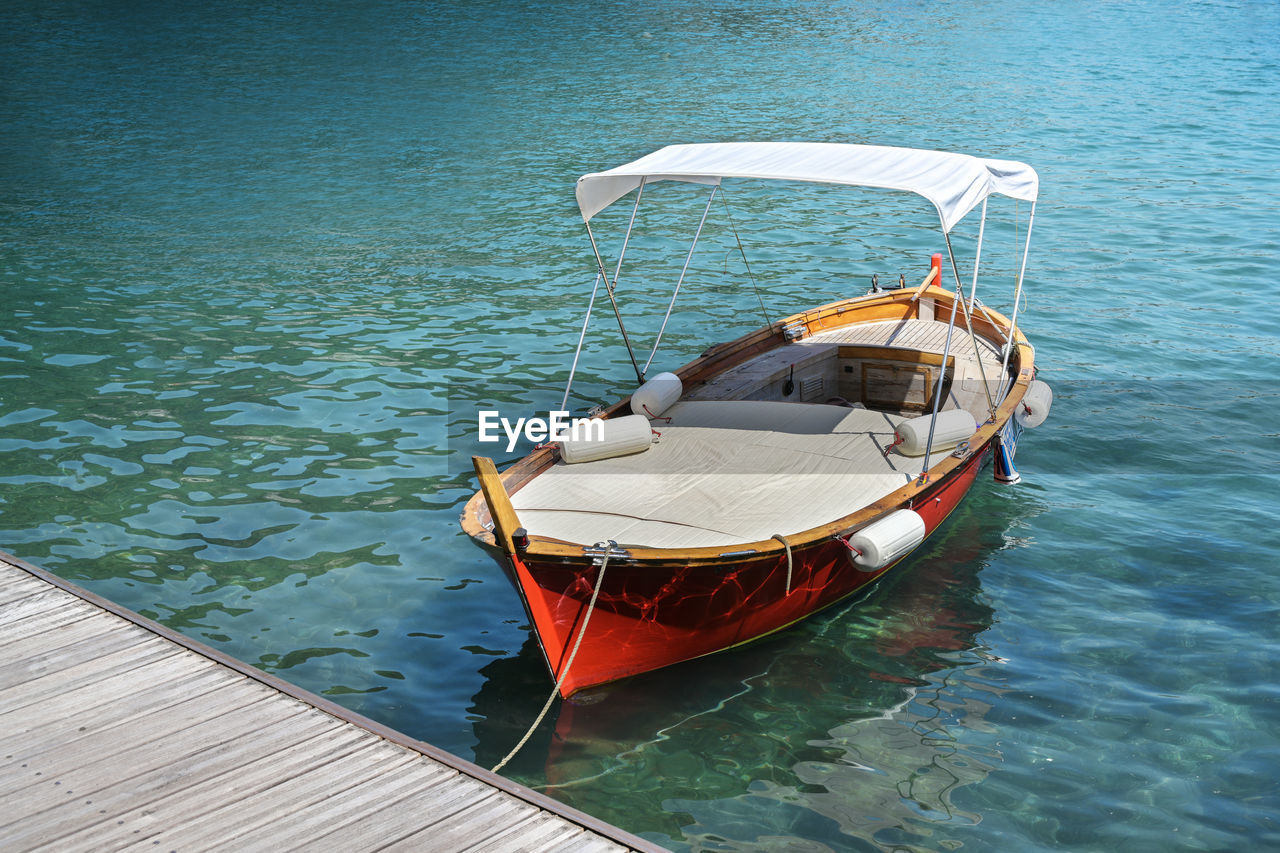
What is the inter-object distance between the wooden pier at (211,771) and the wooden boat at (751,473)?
139 cm

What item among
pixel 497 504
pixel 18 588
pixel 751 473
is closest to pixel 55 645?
pixel 18 588

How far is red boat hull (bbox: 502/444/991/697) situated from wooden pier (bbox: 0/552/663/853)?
124cm

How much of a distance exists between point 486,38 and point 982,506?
3337cm

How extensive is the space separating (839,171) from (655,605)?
3568mm

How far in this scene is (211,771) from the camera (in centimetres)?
547

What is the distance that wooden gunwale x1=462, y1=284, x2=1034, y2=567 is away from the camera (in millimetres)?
6578

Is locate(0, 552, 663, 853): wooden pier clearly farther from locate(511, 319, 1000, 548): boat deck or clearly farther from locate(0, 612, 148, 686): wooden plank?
locate(511, 319, 1000, 548): boat deck

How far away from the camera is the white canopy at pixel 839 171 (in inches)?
314

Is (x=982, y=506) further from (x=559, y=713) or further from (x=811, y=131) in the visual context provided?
(x=811, y=131)

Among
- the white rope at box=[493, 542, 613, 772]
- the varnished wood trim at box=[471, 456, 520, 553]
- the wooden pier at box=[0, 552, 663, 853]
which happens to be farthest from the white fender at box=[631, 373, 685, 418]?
the wooden pier at box=[0, 552, 663, 853]

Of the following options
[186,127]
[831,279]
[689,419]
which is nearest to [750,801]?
[689,419]

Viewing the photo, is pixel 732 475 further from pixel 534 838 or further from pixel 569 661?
pixel 534 838

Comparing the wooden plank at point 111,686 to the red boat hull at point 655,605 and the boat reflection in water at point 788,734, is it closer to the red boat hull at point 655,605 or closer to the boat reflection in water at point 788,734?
the boat reflection in water at point 788,734

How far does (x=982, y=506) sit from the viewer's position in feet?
31.7
